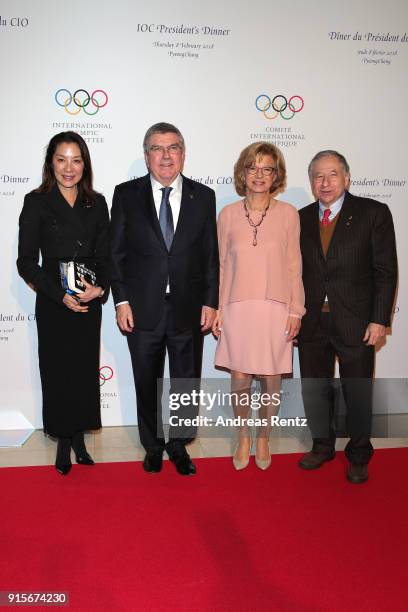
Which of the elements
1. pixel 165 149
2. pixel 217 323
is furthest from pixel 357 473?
pixel 165 149

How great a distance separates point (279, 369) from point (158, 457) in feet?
Answer: 2.78

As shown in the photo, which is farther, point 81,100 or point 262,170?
point 81,100

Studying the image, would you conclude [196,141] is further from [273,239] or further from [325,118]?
[273,239]

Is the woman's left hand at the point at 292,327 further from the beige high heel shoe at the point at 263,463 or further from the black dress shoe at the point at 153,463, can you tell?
the black dress shoe at the point at 153,463

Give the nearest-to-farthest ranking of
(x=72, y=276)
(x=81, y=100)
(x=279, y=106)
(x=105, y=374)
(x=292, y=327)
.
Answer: (x=72, y=276) → (x=292, y=327) → (x=81, y=100) → (x=279, y=106) → (x=105, y=374)

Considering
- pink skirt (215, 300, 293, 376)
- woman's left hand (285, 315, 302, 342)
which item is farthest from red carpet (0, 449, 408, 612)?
woman's left hand (285, 315, 302, 342)

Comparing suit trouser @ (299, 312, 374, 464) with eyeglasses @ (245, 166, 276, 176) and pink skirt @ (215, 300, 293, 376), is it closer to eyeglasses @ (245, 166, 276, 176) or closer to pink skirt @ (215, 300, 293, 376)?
pink skirt @ (215, 300, 293, 376)

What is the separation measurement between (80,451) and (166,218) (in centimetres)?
144

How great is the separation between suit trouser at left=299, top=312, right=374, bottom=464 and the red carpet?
201 mm

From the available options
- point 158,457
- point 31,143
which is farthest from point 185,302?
point 31,143

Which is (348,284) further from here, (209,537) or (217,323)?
(209,537)

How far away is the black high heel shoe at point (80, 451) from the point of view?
3439 mm

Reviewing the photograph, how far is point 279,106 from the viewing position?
4027mm

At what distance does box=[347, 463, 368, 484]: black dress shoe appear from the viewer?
3210 mm
